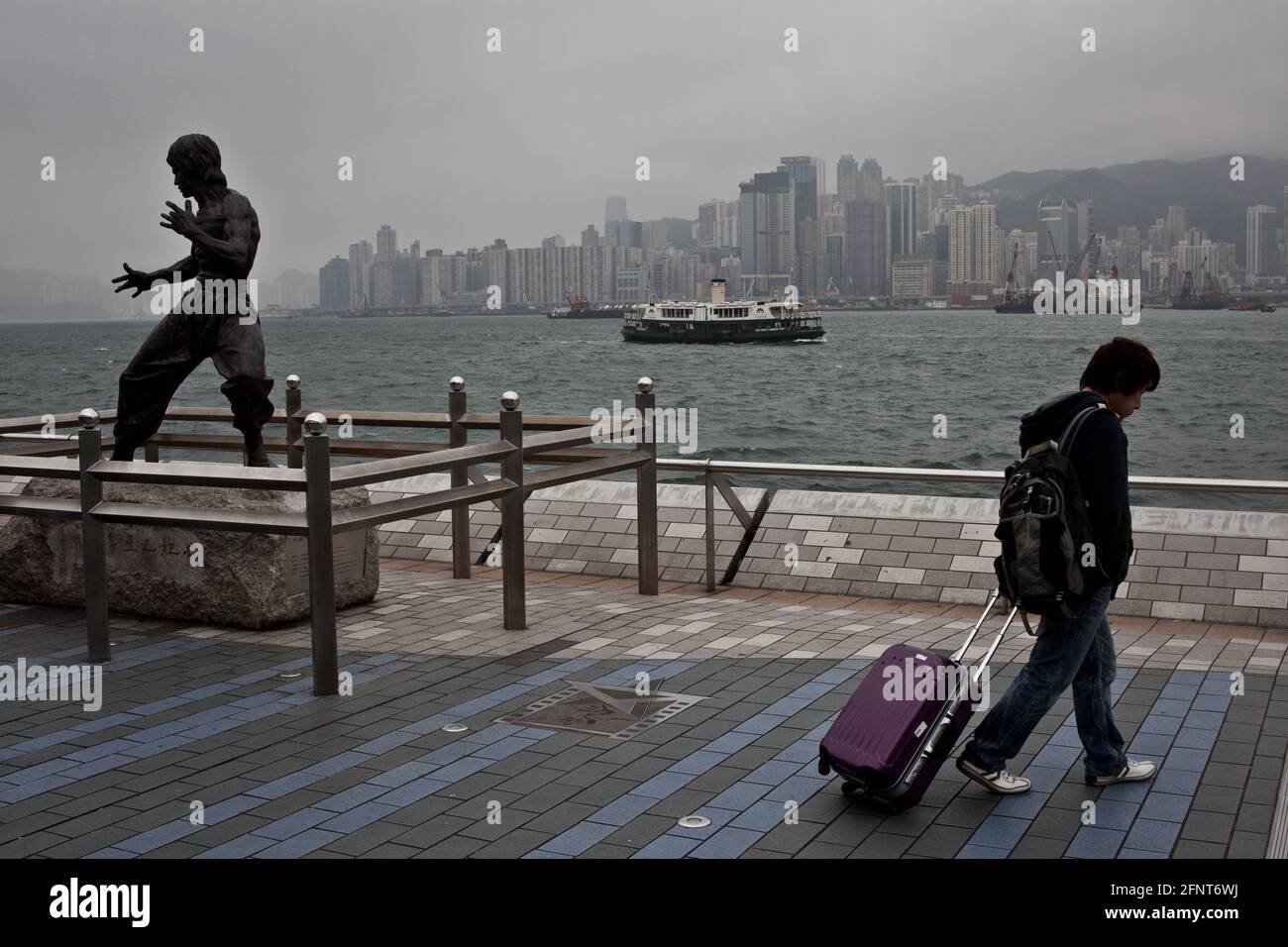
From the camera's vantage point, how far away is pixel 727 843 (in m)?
4.77

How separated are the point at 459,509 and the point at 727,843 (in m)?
5.30

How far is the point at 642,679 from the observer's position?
700 cm

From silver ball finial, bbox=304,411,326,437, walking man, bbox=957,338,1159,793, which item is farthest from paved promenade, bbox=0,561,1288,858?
silver ball finial, bbox=304,411,326,437

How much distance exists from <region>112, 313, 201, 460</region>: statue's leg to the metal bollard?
183 cm

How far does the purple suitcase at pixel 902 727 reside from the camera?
4965mm

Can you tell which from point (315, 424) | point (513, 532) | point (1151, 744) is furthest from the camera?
point (513, 532)

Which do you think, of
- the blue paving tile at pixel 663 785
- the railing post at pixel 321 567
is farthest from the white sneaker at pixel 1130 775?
the railing post at pixel 321 567

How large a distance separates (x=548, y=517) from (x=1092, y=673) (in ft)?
20.3

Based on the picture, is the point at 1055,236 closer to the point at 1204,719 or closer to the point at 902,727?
the point at 1204,719

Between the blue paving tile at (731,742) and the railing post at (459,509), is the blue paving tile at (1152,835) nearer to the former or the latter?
the blue paving tile at (731,742)

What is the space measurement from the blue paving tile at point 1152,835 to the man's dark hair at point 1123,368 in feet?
5.17

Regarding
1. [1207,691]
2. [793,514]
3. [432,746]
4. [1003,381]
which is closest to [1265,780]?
[1207,691]

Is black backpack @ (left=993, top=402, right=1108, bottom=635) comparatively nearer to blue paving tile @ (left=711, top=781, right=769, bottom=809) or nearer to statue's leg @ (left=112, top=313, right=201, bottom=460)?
blue paving tile @ (left=711, top=781, right=769, bottom=809)

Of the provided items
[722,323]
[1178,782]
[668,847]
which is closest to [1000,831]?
[1178,782]
